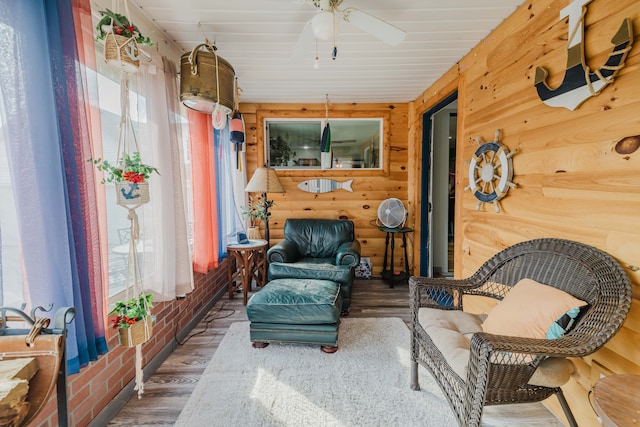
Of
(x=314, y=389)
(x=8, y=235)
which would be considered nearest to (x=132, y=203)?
(x=8, y=235)

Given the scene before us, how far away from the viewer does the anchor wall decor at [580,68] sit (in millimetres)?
1196

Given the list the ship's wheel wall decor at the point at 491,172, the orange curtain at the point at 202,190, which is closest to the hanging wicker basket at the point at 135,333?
the orange curtain at the point at 202,190

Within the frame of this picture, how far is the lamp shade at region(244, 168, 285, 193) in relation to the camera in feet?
10.9

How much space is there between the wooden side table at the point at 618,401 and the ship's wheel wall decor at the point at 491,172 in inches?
52.1

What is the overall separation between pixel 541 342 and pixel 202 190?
2590 millimetres

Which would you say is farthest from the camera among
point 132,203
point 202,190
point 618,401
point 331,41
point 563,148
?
point 202,190

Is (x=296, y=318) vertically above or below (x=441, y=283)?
below

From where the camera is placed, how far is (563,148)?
151 cm

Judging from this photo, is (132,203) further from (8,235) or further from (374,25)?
(374,25)

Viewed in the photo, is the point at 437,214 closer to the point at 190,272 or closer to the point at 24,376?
the point at 190,272

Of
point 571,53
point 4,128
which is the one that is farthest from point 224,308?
point 571,53

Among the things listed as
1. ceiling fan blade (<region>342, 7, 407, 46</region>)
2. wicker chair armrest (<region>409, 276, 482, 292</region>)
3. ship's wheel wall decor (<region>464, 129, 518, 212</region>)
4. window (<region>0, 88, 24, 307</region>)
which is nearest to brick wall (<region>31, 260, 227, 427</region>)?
window (<region>0, 88, 24, 307</region>)

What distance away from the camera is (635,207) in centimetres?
118

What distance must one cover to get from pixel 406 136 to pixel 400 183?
70 centimetres
